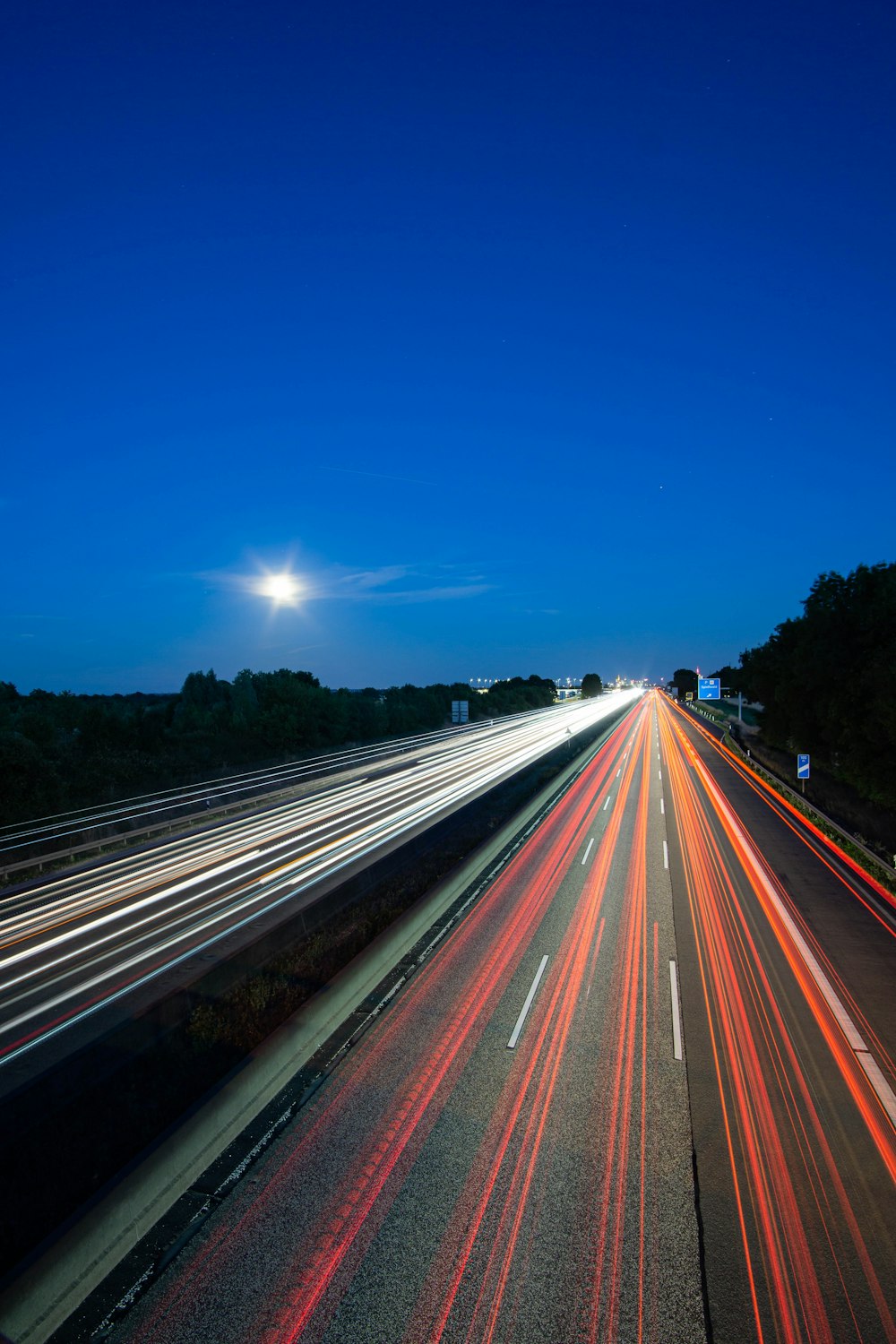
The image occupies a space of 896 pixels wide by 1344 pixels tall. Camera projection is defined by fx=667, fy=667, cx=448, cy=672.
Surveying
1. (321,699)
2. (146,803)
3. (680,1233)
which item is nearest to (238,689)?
(321,699)

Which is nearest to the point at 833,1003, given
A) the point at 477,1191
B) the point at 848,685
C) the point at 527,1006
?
the point at 527,1006

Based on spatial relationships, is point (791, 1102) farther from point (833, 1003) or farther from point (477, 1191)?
point (477, 1191)

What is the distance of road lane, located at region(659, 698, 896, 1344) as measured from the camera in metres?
5.85

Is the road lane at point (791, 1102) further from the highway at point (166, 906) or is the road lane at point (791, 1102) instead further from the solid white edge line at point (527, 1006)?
the highway at point (166, 906)

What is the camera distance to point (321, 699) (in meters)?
72.7

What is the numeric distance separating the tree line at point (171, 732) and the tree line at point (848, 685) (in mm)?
36262

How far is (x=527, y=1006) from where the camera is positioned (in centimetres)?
1095

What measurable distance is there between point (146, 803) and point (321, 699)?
41618 millimetres

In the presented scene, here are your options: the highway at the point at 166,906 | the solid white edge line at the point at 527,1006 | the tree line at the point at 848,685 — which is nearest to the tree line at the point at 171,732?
the highway at the point at 166,906

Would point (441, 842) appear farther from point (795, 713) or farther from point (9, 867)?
point (795, 713)

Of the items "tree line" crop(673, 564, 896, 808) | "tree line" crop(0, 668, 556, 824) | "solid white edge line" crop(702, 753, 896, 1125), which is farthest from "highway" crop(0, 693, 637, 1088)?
"tree line" crop(673, 564, 896, 808)

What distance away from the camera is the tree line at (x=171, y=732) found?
116ft

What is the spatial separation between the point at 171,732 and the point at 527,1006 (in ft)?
195

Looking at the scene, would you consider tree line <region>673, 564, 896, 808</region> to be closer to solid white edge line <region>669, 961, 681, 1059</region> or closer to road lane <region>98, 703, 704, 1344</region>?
solid white edge line <region>669, 961, 681, 1059</region>
